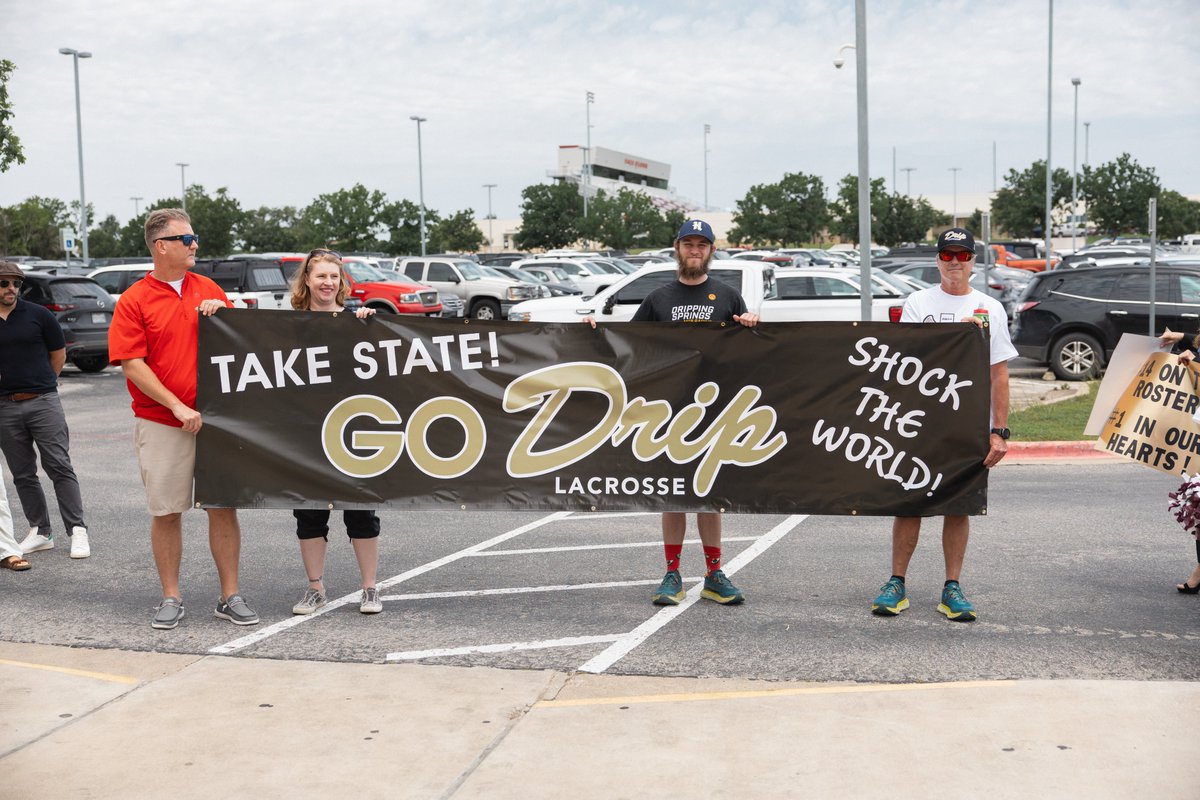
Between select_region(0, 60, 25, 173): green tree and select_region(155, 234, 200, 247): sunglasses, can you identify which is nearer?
select_region(155, 234, 200, 247): sunglasses

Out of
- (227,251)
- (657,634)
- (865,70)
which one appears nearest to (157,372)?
(657,634)

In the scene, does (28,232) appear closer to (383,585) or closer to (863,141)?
(863,141)

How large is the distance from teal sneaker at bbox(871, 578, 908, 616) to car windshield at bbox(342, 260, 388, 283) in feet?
75.2

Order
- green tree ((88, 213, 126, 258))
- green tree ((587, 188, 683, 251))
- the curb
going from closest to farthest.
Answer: the curb → green tree ((587, 188, 683, 251)) → green tree ((88, 213, 126, 258))

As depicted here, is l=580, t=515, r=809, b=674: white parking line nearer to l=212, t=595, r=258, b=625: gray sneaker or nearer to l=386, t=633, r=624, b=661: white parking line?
l=386, t=633, r=624, b=661: white parking line

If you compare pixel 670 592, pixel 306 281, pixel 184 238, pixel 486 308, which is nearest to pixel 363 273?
pixel 486 308

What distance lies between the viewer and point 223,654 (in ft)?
19.0

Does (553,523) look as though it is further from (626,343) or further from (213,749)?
(213,749)

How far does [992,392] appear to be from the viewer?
627cm

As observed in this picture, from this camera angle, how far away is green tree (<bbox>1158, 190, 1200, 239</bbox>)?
7338cm

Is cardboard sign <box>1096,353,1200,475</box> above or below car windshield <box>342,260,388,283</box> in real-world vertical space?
below

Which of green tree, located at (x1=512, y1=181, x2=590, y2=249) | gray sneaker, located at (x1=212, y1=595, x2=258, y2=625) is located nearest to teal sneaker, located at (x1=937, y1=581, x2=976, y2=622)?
gray sneaker, located at (x1=212, y1=595, x2=258, y2=625)

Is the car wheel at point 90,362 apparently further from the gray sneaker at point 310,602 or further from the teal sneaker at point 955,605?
the teal sneaker at point 955,605

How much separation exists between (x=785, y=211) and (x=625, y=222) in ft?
42.9
